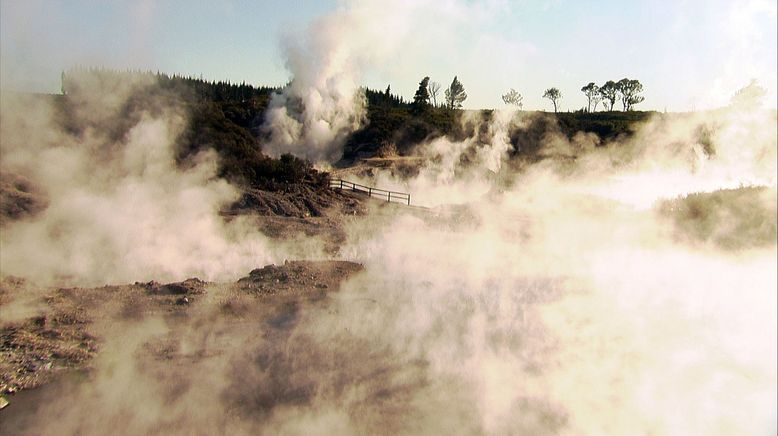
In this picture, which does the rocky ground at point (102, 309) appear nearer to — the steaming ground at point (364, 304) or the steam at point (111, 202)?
the steaming ground at point (364, 304)

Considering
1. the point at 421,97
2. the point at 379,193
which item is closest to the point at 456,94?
the point at 421,97

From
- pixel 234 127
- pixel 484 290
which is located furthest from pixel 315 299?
pixel 234 127

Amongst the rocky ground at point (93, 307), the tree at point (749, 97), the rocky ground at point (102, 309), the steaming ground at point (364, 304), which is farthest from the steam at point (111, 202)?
the tree at point (749, 97)

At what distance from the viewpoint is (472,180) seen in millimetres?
24719

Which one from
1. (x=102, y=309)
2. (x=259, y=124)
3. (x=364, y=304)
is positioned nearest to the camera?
(x=102, y=309)

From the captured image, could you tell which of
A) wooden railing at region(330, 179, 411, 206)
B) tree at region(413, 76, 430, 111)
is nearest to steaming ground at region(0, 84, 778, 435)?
wooden railing at region(330, 179, 411, 206)

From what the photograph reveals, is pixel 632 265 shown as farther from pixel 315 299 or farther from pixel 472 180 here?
pixel 472 180

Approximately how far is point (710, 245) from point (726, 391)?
24.7 feet

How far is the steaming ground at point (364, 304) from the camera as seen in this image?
6.12m

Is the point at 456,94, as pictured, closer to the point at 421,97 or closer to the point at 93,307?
the point at 421,97

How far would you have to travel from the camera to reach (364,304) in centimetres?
925

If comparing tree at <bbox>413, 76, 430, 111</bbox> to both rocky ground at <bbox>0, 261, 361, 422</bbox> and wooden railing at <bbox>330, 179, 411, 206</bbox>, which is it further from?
rocky ground at <bbox>0, 261, 361, 422</bbox>

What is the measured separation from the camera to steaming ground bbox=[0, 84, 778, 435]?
20.1 ft

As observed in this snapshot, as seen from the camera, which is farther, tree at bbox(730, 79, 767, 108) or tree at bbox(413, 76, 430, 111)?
tree at bbox(413, 76, 430, 111)
